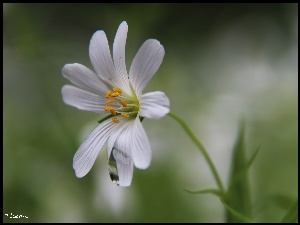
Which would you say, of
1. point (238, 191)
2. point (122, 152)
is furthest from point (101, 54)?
point (238, 191)

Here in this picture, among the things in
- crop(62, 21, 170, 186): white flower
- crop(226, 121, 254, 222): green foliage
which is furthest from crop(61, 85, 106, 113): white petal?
crop(226, 121, 254, 222): green foliage

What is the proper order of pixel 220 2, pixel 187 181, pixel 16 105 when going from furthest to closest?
pixel 220 2, pixel 16 105, pixel 187 181

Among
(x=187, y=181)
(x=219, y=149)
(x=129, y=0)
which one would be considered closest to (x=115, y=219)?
(x=187, y=181)

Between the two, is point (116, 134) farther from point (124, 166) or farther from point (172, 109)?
point (172, 109)

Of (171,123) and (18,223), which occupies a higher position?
(171,123)

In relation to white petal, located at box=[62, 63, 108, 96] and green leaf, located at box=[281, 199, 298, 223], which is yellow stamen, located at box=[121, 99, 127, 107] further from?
green leaf, located at box=[281, 199, 298, 223]

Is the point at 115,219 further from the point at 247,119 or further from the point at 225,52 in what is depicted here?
the point at 225,52

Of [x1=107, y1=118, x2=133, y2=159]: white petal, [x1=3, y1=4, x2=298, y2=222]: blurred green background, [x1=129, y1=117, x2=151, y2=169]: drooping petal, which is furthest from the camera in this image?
[x1=3, y1=4, x2=298, y2=222]: blurred green background
